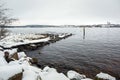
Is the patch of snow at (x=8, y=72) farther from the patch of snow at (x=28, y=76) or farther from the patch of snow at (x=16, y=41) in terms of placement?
the patch of snow at (x=16, y=41)

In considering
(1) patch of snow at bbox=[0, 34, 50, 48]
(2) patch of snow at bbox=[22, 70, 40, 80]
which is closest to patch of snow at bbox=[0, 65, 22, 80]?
(2) patch of snow at bbox=[22, 70, 40, 80]

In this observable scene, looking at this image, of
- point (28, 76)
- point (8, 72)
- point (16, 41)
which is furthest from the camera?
point (16, 41)

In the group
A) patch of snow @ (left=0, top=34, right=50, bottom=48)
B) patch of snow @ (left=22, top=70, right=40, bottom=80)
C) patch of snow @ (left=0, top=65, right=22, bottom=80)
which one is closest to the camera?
patch of snow @ (left=0, top=65, right=22, bottom=80)

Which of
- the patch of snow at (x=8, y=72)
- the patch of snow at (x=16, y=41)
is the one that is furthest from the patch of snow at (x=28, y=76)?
the patch of snow at (x=16, y=41)

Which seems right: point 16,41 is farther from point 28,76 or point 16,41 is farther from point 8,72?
point 8,72

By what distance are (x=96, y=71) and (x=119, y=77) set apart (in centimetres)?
263

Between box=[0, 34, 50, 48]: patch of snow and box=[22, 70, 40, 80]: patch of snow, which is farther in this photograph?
box=[0, 34, 50, 48]: patch of snow

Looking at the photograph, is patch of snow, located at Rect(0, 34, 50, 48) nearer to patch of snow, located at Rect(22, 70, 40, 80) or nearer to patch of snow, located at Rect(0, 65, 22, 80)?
patch of snow, located at Rect(22, 70, 40, 80)

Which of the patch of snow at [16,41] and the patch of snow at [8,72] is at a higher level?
the patch of snow at [8,72]

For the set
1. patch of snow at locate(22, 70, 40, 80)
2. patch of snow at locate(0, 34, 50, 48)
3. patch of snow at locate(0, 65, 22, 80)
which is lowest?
patch of snow at locate(0, 34, 50, 48)

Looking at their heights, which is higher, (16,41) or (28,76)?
(28,76)

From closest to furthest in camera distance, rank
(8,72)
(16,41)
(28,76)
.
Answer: (8,72) → (28,76) → (16,41)

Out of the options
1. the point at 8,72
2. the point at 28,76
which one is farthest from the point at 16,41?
the point at 8,72

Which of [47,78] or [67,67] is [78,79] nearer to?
[47,78]
